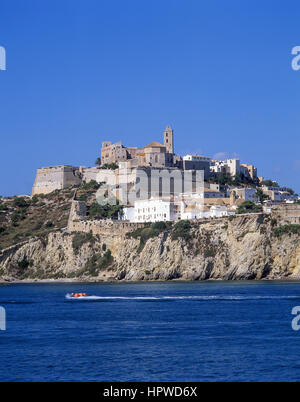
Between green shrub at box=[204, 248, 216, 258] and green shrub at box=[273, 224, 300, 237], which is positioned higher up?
green shrub at box=[273, 224, 300, 237]

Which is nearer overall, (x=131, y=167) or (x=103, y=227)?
(x=103, y=227)

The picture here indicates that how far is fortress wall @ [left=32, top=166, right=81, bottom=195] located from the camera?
13138cm

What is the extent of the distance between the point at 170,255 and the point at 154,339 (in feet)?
174

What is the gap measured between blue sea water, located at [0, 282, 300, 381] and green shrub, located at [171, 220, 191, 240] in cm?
2701

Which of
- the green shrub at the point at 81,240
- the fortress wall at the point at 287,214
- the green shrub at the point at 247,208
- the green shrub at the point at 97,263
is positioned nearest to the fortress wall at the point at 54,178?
the green shrub at the point at 81,240

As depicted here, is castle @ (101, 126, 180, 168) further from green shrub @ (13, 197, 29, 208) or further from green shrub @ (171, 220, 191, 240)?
green shrub @ (171, 220, 191, 240)

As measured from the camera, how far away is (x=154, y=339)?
38312 millimetres

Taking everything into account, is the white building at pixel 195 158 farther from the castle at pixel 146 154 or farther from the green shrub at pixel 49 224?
the green shrub at pixel 49 224

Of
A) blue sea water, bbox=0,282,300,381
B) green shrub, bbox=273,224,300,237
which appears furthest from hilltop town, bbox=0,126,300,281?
blue sea water, bbox=0,282,300,381

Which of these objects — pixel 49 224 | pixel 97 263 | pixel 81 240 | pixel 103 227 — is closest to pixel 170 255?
pixel 97 263

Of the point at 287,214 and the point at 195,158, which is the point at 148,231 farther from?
the point at 195,158

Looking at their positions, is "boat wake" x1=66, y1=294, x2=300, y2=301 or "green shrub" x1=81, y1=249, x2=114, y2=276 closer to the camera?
"boat wake" x1=66, y1=294, x2=300, y2=301

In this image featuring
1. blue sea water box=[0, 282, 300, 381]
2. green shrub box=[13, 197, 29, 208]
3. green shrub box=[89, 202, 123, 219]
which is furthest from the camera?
green shrub box=[13, 197, 29, 208]
